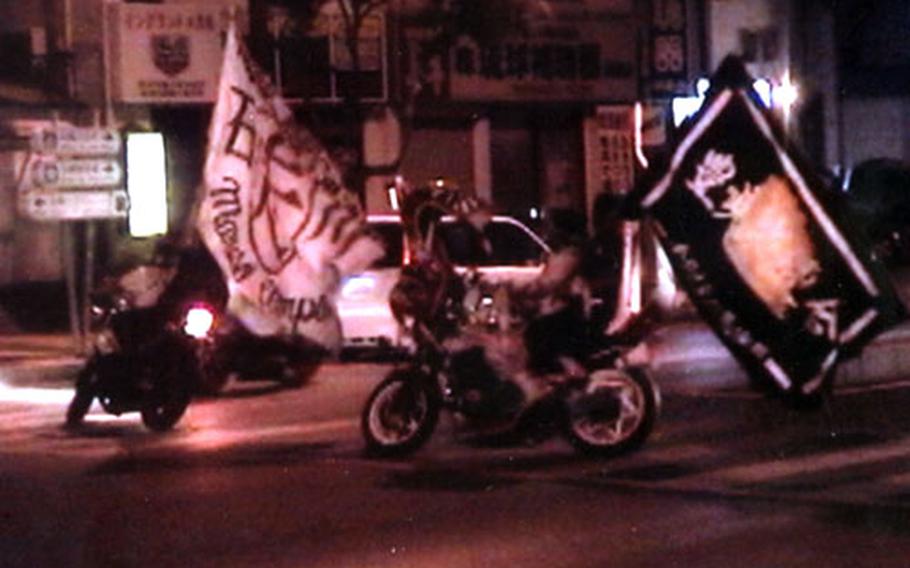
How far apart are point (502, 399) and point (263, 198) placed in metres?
5.07

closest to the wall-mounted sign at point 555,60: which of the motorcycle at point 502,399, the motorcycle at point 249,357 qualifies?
the motorcycle at point 249,357

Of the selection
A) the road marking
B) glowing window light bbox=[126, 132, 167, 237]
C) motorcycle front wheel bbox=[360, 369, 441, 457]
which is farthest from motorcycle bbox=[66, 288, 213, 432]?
glowing window light bbox=[126, 132, 167, 237]

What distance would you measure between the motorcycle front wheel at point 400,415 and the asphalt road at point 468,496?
0.17m

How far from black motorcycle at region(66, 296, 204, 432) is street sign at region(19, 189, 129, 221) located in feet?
19.3

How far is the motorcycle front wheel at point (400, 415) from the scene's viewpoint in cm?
1570

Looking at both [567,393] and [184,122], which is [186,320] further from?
[184,122]

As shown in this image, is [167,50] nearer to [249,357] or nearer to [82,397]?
[249,357]

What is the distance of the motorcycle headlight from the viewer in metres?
19.8

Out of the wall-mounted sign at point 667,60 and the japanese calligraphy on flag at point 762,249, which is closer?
the japanese calligraphy on flag at point 762,249

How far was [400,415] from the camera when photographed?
1580 cm

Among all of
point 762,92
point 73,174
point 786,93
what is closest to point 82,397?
point 73,174

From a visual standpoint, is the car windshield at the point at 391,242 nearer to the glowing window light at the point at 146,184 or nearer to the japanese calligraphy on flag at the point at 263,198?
the japanese calligraphy on flag at the point at 263,198

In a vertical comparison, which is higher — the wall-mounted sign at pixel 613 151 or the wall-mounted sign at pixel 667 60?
the wall-mounted sign at pixel 667 60

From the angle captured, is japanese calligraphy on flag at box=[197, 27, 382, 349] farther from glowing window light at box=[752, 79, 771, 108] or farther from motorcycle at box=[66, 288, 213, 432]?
glowing window light at box=[752, 79, 771, 108]
